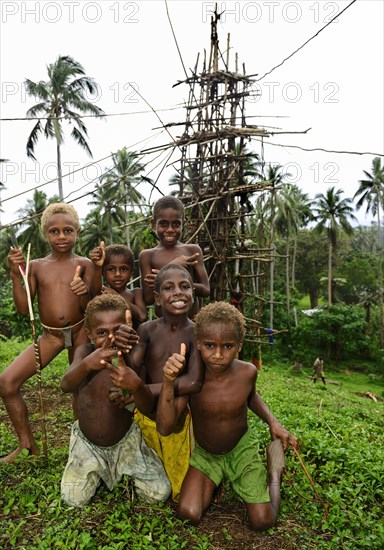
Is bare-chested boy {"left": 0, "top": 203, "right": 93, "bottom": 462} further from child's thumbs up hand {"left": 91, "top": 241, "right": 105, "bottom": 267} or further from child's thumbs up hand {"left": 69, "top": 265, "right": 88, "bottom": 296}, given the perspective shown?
child's thumbs up hand {"left": 91, "top": 241, "right": 105, "bottom": 267}

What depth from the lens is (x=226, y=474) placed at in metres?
3.05

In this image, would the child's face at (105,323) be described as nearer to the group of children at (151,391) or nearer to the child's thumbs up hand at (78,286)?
the group of children at (151,391)

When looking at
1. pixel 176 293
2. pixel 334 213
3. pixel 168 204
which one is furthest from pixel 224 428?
pixel 334 213

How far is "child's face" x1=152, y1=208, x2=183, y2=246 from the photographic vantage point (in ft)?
12.4

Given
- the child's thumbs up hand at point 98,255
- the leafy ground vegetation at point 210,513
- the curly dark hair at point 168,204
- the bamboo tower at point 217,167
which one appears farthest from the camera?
the bamboo tower at point 217,167

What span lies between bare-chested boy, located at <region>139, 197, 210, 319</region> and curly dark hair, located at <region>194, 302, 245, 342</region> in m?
0.84

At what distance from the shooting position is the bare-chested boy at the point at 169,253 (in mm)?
3744

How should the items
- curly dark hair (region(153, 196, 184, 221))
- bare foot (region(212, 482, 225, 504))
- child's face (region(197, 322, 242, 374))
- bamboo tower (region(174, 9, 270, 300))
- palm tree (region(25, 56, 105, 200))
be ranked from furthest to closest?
palm tree (region(25, 56, 105, 200)) < bamboo tower (region(174, 9, 270, 300)) < curly dark hair (region(153, 196, 184, 221)) < bare foot (region(212, 482, 225, 504)) < child's face (region(197, 322, 242, 374))

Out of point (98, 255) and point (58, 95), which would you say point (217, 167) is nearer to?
point (98, 255)

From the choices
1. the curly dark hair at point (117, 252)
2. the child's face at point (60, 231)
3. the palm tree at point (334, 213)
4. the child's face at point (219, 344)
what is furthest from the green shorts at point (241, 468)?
the palm tree at point (334, 213)

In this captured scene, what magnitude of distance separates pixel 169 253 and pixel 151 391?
146 centimetres

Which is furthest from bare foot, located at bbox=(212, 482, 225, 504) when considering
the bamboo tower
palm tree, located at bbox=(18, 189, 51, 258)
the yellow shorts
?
palm tree, located at bbox=(18, 189, 51, 258)

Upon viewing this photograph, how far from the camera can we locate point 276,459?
3.09m

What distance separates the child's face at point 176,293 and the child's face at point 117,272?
928 millimetres
